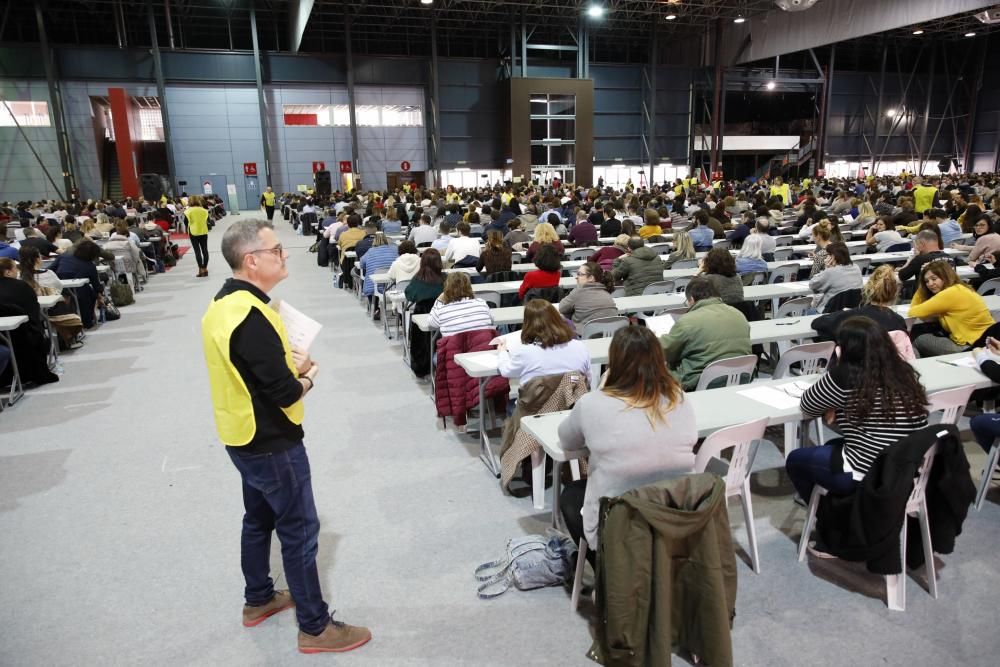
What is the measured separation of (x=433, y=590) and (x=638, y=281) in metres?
4.26

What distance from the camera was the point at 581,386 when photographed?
331 centimetres

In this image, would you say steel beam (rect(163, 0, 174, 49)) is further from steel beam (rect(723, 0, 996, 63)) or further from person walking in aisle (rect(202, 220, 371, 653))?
person walking in aisle (rect(202, 220, 371, 653))

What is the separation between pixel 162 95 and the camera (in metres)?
21.7

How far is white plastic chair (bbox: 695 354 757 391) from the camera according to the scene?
11.5ft

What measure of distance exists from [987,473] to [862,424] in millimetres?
1295

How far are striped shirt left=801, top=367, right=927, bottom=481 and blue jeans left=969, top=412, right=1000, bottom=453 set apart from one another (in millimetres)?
856

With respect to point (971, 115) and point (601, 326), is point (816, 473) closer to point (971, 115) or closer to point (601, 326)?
point (601, 326)

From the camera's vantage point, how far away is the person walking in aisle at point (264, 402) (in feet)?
6.39

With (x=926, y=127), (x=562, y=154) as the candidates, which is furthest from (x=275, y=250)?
(x=926, y=127)

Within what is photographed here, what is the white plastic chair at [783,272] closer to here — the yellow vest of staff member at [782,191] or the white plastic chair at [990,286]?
the white plastic chair at [990,286]

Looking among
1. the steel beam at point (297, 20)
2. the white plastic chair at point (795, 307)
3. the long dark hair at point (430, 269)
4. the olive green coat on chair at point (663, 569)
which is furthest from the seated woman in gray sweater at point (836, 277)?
the steel beam at point (297, 20)

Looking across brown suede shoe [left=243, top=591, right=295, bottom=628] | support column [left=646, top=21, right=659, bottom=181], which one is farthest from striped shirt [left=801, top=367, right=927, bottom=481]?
support column [left=646, top=21, right=659, bottom=181]

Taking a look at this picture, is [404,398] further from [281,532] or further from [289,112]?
[289,112]

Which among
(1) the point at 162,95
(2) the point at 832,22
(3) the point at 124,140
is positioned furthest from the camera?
(1) the point at 162,95
